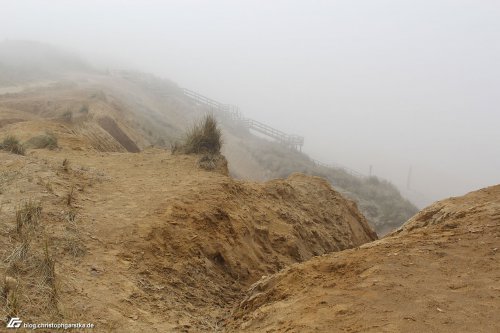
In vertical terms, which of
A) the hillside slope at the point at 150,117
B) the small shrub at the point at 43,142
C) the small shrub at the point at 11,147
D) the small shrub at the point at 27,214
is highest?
the small shrub at the point at 27,214

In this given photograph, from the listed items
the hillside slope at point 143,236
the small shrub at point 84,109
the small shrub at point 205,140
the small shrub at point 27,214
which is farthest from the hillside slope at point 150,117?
the small shrub at point 27,214

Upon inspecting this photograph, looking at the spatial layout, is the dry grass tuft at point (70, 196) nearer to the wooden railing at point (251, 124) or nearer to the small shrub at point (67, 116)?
the small shrub at point (67, 116)

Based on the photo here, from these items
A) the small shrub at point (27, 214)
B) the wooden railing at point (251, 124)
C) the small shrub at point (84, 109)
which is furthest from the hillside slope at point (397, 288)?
the wooden railing at point (251, 124)

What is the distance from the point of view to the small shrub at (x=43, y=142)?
36.0 ft

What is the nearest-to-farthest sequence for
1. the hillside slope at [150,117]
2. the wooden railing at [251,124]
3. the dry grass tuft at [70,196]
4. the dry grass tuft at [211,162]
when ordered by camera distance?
the dry grass tuft at [70,196]
the dry grass tuft at [211,162]
the hillside slope at [150,117]
the wooden railing at [251,124]

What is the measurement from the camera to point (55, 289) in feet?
13.1

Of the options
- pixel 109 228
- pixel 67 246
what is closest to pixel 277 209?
pixel 109 228

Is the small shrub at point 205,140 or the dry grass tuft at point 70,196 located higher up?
the small shrub at point 205,140

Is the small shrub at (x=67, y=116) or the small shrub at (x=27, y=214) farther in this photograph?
the small shrub at (x=67, y=116)

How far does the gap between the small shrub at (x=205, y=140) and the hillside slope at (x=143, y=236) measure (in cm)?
42

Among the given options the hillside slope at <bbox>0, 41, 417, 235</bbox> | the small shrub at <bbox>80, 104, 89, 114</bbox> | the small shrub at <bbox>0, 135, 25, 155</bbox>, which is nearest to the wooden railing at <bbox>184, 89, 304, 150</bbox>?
the hillside slope at <bbox>0, 41, 417, 235</bbox>

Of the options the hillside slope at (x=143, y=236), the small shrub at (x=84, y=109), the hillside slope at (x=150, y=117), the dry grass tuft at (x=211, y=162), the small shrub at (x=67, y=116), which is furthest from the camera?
the hillside slope at (x=150, y=117)

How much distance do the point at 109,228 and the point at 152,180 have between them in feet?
9.09

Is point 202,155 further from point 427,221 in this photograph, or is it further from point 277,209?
point 427,221
